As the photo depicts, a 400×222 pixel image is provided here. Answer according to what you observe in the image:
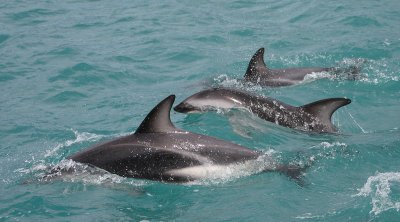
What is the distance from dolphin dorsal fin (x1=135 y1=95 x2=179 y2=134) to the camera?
9438 millimetres

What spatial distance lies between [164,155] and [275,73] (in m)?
6.57

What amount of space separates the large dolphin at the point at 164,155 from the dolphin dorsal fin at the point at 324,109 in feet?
7.08

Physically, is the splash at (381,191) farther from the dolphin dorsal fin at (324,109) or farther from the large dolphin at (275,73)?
the large dolphin at (275,73)

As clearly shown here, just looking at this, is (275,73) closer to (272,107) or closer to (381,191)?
(272,107)

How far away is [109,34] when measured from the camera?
2208 cm

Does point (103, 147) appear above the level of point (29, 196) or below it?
above

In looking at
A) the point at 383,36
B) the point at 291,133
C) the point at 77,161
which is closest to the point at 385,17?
the point at 383,36

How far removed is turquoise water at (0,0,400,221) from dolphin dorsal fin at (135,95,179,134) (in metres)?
0.95

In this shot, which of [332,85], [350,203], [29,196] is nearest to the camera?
[350,203]

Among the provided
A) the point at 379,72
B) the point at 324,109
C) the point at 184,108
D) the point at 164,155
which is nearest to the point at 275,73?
the point at 379,72

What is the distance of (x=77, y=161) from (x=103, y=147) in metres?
0.53

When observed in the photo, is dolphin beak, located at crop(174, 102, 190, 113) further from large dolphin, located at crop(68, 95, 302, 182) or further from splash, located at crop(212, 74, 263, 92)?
large dolphin, located at crop(68, 95, 302, 182)

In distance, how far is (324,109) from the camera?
38.2 ft

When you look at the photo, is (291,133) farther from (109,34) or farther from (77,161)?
(109,34)
